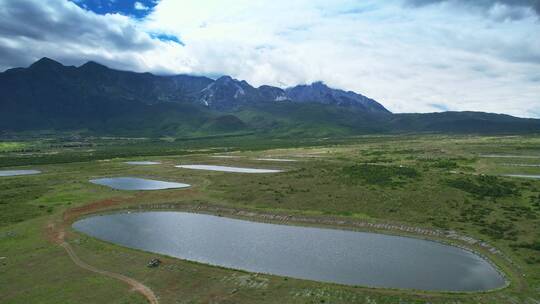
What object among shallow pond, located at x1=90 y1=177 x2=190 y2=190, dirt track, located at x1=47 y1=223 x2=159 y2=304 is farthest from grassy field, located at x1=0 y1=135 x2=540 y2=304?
shallow pond, located at x1=90 y1=177 x2=190 y2=190

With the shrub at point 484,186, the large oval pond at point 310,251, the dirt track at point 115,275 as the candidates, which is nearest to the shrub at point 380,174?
the shrub at point 484,186

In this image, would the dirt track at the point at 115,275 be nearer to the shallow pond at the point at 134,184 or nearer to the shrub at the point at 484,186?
the shallow pond at the point at 134,184

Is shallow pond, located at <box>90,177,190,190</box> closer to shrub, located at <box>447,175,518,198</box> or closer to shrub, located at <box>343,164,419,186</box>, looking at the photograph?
shrub, located at <box>343,164,419,186</box>

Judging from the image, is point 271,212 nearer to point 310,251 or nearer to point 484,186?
point 310,251

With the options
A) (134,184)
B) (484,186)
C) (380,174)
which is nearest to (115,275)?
(380,174)

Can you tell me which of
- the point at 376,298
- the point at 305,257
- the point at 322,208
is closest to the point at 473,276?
the point at 376,298

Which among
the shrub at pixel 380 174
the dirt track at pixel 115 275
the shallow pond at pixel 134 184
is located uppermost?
the shrub at pixel 380 174
